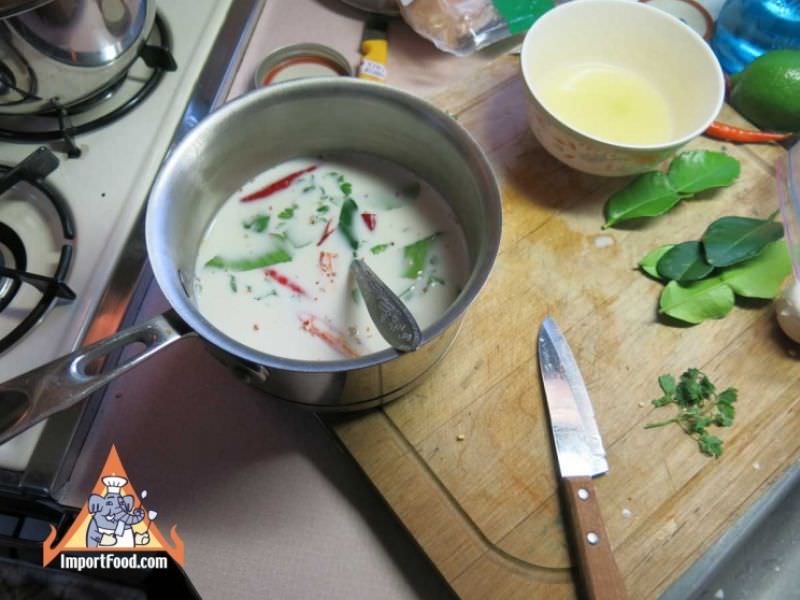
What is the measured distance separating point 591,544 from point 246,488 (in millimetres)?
390

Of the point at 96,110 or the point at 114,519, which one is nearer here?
the point at 114,519

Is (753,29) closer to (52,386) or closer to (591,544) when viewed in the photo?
(591,544)

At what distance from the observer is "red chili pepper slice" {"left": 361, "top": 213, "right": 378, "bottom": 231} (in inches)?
31.6

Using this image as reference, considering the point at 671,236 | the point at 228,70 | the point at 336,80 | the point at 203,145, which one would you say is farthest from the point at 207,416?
the point at 671,236

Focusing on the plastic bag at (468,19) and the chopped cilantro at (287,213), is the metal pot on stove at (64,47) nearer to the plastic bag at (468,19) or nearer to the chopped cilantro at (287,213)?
the chopped cilantro at (287,213)

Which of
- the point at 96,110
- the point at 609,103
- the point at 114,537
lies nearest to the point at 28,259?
the point at 96,110

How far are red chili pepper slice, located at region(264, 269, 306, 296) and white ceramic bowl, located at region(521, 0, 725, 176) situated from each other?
41 cm

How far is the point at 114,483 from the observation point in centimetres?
71

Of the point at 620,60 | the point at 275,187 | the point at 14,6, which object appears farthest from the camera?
the point at 620,60

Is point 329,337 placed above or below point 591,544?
above

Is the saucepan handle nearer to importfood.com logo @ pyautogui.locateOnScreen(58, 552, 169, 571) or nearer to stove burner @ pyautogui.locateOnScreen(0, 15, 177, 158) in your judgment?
importfood.com logo @ pyautogui.locateOnScreen(58, 552, 169, 571)

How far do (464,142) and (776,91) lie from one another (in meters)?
0.55

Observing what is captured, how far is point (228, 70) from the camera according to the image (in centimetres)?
97

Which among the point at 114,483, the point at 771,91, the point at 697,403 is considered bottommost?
the point at 697,403
